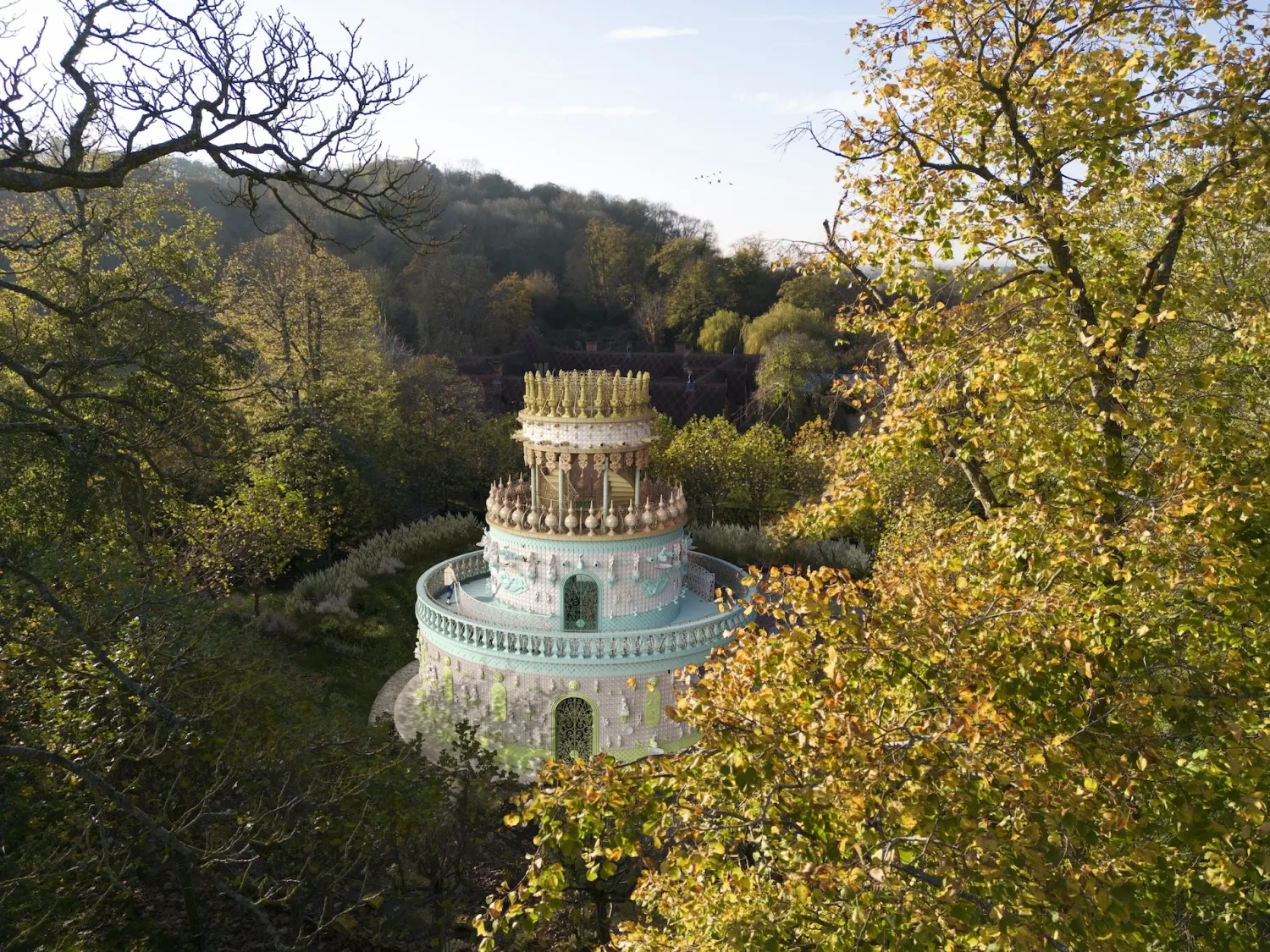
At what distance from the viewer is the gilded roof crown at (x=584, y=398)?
17875mm

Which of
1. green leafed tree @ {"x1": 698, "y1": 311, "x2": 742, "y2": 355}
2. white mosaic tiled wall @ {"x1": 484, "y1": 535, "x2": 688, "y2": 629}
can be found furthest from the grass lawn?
green leafed tree @ {"x1": 698, "y1": 311, "x2": 742, "y2": 355}

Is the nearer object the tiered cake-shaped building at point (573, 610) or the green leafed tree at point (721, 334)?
the tiered cake-shaped building at point (573, 610)

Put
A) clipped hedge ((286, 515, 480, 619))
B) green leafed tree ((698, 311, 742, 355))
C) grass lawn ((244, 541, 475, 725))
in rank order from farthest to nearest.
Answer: green leafed tree ((698, 311, 742, 355)), clipped hedge ((286, 515, 480, 619)), grass lawn ((244, 541, 475, 725))

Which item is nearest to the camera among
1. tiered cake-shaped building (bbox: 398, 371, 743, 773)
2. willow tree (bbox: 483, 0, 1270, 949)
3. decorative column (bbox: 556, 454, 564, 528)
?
willow tree (bbox: 483, 0, 1270, 949)

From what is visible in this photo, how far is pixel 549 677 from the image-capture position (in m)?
16.7

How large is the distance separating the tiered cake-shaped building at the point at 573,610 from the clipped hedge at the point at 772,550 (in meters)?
8.64

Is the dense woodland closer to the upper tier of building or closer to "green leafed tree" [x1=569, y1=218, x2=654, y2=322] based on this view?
the upper tier of building

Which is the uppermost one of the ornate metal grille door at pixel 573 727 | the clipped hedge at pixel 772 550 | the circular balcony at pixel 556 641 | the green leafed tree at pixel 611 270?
the green leafed tree at pixel 611 270

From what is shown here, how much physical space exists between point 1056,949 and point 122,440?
876cm

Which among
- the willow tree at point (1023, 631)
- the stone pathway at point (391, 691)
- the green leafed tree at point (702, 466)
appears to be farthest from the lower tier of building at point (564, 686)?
the green leafed tree at point (702, 466)

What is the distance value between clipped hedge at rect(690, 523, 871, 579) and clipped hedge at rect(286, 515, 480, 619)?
28.9 ft

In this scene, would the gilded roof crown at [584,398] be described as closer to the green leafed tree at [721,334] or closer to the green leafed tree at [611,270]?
the green leafed tree at [721,334]

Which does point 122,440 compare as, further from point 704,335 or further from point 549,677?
point 704,335

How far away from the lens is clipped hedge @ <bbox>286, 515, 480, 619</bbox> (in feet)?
78.0
